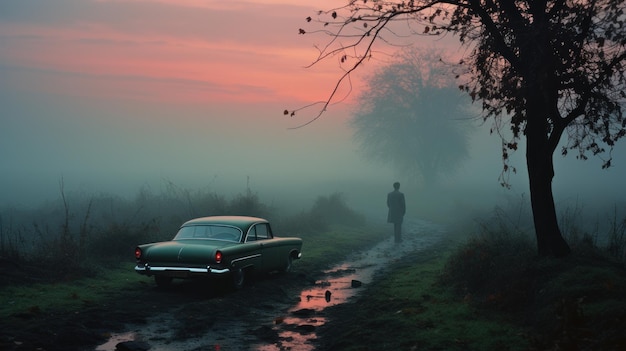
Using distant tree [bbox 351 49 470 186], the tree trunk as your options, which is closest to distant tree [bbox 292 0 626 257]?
the tree trunk

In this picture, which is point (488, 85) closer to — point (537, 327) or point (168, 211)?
point (537, 327)

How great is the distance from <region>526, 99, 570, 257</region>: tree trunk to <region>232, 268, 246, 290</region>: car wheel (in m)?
5.79

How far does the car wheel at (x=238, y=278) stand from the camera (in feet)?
42.3

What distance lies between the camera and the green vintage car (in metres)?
12.2

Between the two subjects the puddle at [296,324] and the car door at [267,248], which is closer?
the puddle at [296,324]

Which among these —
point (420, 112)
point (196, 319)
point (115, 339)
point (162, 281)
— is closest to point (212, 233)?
point (162, 281)

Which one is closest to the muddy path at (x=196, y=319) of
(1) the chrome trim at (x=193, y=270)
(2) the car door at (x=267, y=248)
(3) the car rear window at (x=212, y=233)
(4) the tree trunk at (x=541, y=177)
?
(2) the car door at (x=267, y=248)

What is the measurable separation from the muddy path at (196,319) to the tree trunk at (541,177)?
401 centimetres

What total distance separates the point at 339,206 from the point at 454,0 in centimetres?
2228

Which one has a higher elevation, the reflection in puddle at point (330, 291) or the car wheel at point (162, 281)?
the car wheel at point (162, 281)

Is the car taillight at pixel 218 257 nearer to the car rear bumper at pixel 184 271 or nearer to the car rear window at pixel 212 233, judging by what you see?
the car rear bumper at pixel 184 271

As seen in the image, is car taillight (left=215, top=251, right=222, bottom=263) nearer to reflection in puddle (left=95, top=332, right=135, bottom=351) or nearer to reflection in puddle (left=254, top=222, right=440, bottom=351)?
reflection in puddle (left=254, top=222, right=440, bottom=351)

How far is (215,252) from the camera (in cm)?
1223

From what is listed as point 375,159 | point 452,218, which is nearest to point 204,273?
point 452,218
